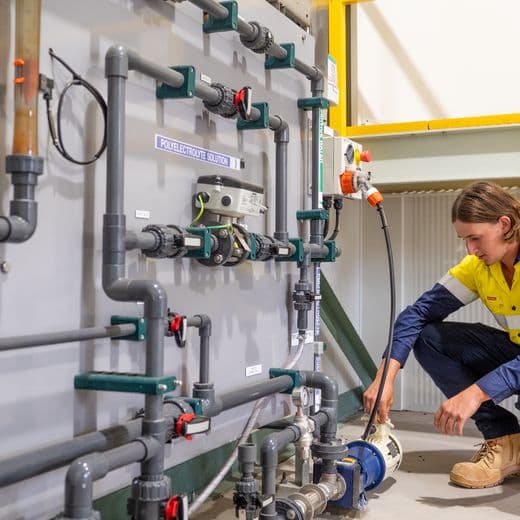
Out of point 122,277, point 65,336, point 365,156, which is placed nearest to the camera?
point 65,336

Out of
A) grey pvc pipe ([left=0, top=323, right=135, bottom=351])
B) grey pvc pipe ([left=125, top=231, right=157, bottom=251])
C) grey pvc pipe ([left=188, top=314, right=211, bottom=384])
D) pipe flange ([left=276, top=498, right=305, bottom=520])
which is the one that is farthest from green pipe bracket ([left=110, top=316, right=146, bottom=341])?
pipe flange ([left=276, top=498, right=305, bottom=520])

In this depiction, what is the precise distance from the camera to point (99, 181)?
4.36 feet

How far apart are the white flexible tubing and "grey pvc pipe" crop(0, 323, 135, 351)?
1.37 feet

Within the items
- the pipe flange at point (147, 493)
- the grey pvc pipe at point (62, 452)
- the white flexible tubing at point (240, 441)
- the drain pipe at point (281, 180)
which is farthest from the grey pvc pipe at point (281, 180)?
the pipe flange at point (147, 493)

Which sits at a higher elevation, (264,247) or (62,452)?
(264,247)

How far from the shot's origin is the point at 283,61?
1976mm

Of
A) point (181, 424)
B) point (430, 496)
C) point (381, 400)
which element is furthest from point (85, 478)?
point (430, 496)

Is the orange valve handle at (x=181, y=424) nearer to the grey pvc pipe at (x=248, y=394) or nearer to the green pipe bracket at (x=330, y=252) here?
the grey pvc pipe at (x=248, y=394)

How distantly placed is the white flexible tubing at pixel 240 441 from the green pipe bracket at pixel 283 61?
2.63 feet

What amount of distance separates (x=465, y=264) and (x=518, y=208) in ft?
0.92

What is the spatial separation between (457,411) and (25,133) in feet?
4.00

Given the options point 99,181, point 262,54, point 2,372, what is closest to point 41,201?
point 99,181

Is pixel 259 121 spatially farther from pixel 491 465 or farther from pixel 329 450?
pixel 491 465

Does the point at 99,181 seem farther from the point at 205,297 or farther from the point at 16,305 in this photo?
the point at 205,297
